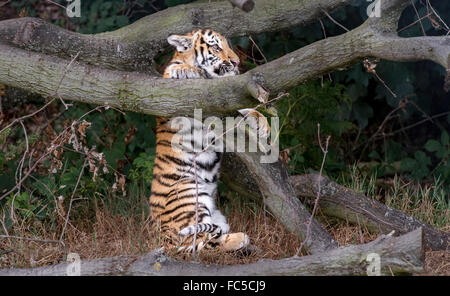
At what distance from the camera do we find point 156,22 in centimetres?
510

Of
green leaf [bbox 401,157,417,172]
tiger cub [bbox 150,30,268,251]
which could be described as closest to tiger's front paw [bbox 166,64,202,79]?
tiger cub [bbox 150,30,268,251]

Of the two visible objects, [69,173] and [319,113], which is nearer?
[69,173]

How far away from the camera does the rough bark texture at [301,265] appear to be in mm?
3154

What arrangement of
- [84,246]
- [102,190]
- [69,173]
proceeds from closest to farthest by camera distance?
[84,246], [69,173], [102,190]

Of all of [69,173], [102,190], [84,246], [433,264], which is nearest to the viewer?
[433,264]

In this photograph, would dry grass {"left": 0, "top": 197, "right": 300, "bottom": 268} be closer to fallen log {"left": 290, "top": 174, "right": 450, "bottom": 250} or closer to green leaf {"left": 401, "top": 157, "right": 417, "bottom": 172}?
fallen log {"left": 290, "top": 174, "right": 450, "bottom": 250}

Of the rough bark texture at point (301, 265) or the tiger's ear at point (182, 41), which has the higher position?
the tiger's ear at point (182, 41)

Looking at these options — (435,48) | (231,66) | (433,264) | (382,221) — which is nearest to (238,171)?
(231,66)

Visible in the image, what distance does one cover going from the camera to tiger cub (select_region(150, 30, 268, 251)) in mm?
4344

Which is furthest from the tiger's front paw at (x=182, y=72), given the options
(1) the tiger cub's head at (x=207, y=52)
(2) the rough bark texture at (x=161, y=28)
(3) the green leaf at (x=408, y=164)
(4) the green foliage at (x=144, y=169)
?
(3) the green leaf at (x=408, y=164)

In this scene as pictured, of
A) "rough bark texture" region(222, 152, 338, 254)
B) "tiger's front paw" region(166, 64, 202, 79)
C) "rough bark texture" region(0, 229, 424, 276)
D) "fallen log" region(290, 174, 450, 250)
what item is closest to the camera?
"rough bark texture" region(0, 229, 424, 276)

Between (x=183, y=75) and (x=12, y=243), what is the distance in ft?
5.77

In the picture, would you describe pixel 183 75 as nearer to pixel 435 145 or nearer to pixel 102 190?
pixel 102 190

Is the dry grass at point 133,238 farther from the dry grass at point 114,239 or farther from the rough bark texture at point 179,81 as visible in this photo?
the rough bark texture at point 179,81
